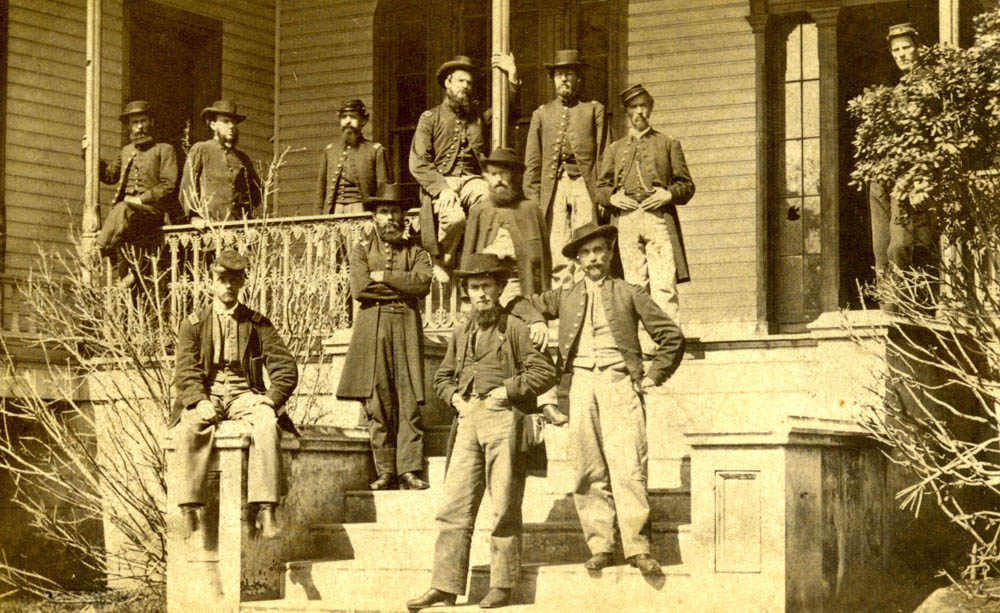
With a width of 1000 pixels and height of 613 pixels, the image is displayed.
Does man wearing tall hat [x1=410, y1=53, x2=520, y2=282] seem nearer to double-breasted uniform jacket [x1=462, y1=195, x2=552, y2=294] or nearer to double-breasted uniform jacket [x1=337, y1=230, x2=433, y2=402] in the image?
double-breasted uniform jacket [x1=337, y1=230, x2=433, y2=402]

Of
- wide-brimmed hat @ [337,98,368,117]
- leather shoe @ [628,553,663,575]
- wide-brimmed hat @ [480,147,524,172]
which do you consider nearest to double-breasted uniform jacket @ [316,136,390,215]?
wide-brimmed hat @ [337,98,368,117]

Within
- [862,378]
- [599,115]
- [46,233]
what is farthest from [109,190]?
[862,378]

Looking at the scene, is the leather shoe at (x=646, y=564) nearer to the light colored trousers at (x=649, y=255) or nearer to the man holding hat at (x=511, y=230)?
the man holding hat at (x=511, y=230)

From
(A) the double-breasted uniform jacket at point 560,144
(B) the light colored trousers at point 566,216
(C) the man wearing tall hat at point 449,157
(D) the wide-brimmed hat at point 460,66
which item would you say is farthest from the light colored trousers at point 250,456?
(D) the wide-brimmed hat at point 460,66

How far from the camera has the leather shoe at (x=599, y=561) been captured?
1033 cm

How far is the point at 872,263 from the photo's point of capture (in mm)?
16609

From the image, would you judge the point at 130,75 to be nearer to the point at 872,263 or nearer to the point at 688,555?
the point at 872,263

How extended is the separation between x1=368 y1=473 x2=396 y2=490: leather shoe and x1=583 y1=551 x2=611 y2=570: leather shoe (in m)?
2.34

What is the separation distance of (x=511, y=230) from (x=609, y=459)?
257cm

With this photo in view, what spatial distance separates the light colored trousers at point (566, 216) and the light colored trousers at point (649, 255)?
0.54 metres

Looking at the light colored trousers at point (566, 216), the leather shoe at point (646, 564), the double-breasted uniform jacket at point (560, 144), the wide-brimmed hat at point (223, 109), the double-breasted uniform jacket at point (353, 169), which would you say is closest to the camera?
the leather shoe at point (646, 564)

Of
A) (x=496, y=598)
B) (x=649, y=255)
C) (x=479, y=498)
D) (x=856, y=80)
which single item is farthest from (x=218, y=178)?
(x=496, y=598)

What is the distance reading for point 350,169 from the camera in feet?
51.9

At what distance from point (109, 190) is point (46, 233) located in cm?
81
